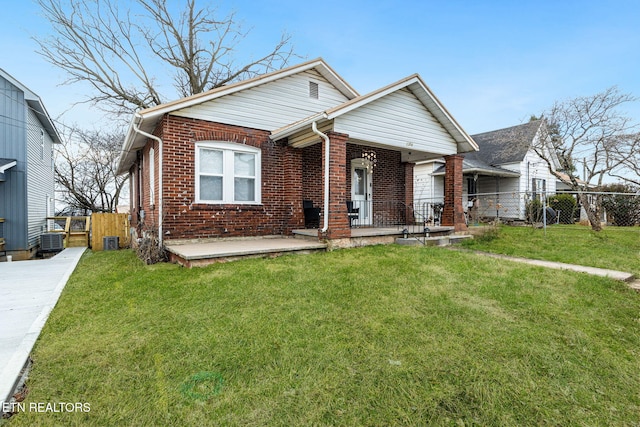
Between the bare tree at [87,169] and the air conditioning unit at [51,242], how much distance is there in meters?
10.2

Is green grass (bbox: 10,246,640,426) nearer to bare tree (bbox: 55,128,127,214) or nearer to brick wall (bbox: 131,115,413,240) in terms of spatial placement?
brick wall (bbox: 131,115,413,240)

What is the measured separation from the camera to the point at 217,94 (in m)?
7.55

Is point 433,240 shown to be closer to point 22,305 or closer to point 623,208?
point 22,305

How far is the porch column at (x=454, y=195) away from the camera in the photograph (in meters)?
9.45

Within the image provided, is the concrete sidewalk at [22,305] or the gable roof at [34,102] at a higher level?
the gable roof at [34,102]

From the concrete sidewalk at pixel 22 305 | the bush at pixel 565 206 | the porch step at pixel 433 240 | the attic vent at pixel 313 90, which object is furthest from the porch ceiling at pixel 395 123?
the bush at pixel 565 206

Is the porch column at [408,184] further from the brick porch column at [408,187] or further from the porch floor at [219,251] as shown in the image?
the porch floor at [219,251]

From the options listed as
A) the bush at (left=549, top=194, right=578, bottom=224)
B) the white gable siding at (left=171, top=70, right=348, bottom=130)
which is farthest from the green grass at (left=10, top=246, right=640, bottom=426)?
the bush at (left=549, top=194, right=578, bottom=224)

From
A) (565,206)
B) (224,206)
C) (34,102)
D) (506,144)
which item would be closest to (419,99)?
(224,206)

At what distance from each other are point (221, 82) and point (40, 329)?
16133 millimetres

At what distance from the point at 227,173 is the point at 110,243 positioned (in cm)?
633

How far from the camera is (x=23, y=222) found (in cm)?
999

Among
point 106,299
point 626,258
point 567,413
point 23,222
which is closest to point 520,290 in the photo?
point 567,413

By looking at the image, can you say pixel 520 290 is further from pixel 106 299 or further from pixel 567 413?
pixel 106 299
